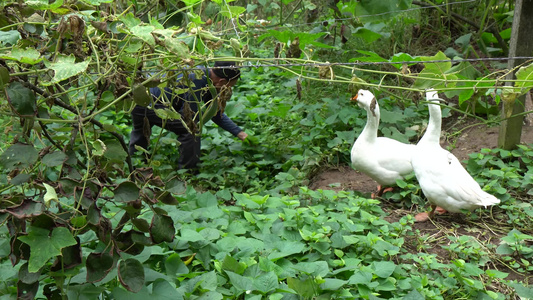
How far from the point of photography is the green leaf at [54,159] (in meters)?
1.65

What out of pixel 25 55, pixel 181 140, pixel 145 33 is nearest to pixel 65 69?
pixel 25 55

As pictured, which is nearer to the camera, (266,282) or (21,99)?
(21,99)

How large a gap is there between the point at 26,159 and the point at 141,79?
527 millimetres

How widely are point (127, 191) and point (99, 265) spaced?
26 cm

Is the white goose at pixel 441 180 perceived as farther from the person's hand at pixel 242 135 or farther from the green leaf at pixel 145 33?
the green leaf at pixel 145 33

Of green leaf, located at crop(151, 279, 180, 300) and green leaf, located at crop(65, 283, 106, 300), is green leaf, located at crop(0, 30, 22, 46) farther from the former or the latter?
green leaf, located at crop(151, 279, 180, 300)

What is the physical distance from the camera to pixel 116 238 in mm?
1772

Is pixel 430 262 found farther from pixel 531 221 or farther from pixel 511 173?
pixel 511 173

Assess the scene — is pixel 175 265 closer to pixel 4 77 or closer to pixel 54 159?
pixel 54 159

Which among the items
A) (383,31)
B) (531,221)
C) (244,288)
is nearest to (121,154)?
(244,288)

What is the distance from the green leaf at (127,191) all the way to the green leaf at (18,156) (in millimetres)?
289

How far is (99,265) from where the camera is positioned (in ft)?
5.46

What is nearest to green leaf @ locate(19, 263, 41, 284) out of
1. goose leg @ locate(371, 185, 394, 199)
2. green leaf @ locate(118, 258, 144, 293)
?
green leaf @ locate(118, 258, 144, 293)

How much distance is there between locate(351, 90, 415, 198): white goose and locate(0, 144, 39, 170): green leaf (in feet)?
9.05
